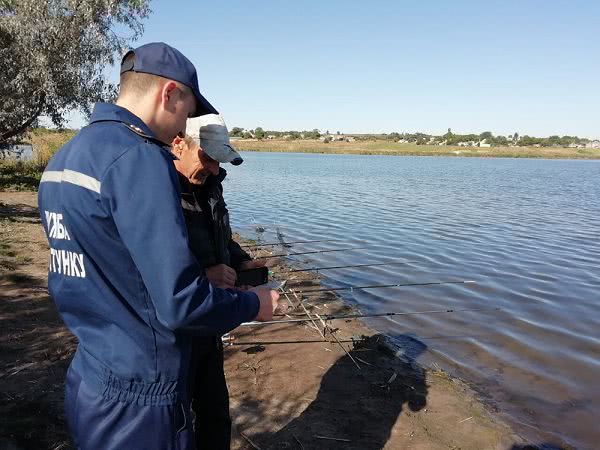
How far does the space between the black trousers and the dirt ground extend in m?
0.99

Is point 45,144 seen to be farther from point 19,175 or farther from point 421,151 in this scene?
point 421,151

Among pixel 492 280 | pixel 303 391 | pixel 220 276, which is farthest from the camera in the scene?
pixel 492 280

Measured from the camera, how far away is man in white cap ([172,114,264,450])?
2.58 meters

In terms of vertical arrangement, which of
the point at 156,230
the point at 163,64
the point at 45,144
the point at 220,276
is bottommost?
the point at 45,144

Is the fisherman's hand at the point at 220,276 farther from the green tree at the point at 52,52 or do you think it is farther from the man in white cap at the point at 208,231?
the green tree at the point at 52,52

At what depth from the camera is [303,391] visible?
462 centimetres

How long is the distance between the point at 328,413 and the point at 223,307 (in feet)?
9.84

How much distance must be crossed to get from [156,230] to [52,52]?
518 inches

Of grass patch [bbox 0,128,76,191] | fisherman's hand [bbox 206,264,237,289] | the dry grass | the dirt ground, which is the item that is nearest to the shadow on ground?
the dirt ground

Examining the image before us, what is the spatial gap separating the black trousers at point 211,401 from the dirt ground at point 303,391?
0.99 m

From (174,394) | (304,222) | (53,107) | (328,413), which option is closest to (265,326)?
(328,413)

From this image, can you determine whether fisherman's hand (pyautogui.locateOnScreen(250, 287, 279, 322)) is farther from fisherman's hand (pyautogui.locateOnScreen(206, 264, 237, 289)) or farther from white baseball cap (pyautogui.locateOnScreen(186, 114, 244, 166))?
white baseball cap (pyautogui.locateOnScreen(186, 114, 244, 166))

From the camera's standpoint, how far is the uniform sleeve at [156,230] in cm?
146

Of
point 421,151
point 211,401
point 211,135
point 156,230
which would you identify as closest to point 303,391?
point 211,401
